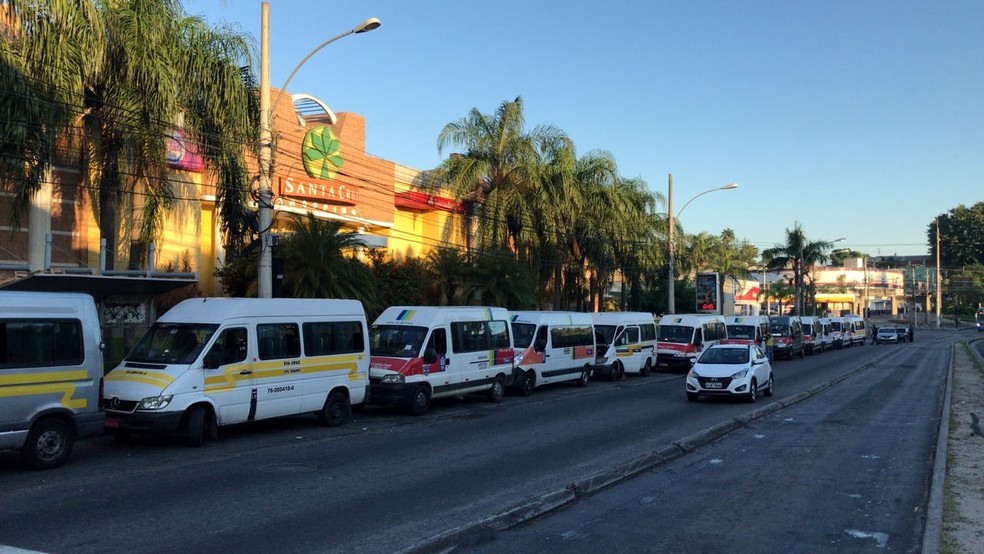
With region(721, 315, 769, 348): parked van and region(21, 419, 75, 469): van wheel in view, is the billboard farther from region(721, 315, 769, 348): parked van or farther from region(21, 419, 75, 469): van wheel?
region(21, 419, 75, 469): van wheel

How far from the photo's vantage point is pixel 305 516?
809 cm

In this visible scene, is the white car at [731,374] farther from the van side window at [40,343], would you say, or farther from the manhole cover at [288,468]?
the van side window at [40,343]

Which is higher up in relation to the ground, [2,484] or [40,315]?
[40,315]

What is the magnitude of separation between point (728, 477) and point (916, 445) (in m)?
5.05

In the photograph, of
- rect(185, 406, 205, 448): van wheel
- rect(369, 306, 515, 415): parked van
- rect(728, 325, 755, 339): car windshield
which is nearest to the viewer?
rect(185, 406, 205, 448): van wheel

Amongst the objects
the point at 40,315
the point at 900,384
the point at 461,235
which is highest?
the point at 461,235

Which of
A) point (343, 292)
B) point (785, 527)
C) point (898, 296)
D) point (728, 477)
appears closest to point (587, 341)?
point (343, 292)

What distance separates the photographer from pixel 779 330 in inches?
1708

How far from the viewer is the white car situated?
63.2 feet

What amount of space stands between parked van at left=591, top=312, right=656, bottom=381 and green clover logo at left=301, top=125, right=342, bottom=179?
11.1 m

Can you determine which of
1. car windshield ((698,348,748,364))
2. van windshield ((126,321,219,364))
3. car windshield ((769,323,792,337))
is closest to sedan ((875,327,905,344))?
car windshield ((769,323,792,337))

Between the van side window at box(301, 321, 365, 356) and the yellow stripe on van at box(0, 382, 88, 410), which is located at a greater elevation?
the van side window at box(301, 321, 365, 356)

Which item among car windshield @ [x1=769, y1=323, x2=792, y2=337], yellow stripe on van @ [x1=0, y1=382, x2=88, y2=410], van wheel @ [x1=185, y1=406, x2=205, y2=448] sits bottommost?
van wheel @ [x1=185, y1=406, x2=205, y2=448]

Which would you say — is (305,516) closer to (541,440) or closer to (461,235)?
(541,440)
